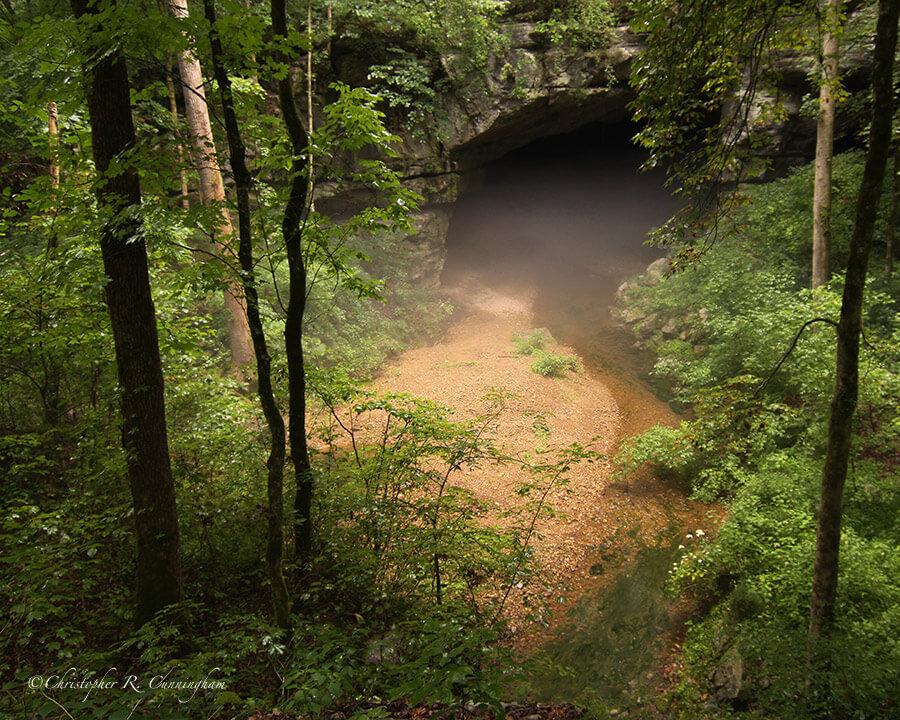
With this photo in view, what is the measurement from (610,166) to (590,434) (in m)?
18.9

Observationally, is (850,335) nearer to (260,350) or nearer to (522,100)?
(260,350)

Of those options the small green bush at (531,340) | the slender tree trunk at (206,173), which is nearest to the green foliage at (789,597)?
the slender tree trunk at (206,173)

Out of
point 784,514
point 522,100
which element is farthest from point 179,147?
point 784,514

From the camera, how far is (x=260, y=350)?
132 inches

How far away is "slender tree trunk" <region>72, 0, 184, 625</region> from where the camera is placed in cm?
299

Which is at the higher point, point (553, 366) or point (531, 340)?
point (531, 340)

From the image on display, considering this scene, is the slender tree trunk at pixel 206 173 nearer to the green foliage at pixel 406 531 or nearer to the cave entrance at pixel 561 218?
the green foliage at pixel 406 531

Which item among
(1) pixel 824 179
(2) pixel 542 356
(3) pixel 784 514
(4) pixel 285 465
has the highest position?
(1) pixel 824 179

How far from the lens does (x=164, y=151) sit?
3.10 m

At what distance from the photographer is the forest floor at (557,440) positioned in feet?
21.3

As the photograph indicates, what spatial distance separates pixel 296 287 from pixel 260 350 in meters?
0.61

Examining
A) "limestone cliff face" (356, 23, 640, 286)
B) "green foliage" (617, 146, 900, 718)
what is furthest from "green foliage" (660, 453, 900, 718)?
"limestone cliff face" (356, 23, 640, 286)

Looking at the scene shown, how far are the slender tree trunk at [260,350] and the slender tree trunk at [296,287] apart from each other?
0.31 metres

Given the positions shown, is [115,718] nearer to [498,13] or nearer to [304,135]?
[304,135]
